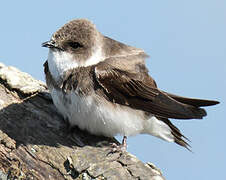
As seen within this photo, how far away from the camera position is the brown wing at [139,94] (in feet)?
18.3

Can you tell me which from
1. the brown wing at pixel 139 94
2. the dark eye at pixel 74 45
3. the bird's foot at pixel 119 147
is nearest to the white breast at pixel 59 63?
the dark eye at pixel 74 45

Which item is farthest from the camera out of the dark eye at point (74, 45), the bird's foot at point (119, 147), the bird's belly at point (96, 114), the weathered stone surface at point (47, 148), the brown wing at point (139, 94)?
the dark eye at point (74, 45)

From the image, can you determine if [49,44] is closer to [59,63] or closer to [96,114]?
[59,63]

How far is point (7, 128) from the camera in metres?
5.52

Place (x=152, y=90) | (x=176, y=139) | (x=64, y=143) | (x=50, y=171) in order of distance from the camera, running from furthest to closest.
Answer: (x=176, y=139) → (x=152, y=90) → (x=64, y=143) → (x=50, y=171)

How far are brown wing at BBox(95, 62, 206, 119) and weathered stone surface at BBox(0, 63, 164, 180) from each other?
62 centimetres

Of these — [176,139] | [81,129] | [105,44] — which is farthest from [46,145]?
[176,139]

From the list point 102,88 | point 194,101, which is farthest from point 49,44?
point 194,101

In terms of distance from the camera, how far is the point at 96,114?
548 centimetres

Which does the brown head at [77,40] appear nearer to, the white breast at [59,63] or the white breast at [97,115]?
the white breast at [59,63]

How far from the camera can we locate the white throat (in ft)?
18.4

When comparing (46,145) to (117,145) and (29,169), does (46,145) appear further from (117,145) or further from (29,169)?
(117,145)

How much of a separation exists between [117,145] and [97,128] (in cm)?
35

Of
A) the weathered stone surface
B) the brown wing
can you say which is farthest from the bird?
the weathered stone surface
